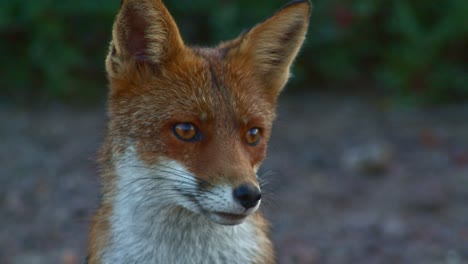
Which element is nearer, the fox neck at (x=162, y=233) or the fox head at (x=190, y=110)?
the fox head at (x=190, y=110)

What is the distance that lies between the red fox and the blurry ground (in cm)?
210

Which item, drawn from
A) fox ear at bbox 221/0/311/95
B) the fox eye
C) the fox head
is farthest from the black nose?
fox ear at bbox 221/0/311/95

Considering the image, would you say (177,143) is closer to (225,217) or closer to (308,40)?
(225,217)

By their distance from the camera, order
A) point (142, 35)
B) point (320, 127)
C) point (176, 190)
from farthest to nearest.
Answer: point (320, 127), point (142, 35), point (176, 190)

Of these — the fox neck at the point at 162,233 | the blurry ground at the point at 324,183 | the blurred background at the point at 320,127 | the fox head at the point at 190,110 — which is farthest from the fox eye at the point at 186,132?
the blurred background at the point at 320,127

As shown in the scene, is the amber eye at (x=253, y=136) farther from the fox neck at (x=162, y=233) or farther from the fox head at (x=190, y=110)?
the fox neck at (x=162, y=233)

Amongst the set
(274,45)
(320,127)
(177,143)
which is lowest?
(320,127)

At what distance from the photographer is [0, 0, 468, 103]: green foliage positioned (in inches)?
371

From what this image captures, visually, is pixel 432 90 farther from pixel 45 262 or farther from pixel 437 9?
pixel 45 262

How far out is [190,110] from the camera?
4.66 meters

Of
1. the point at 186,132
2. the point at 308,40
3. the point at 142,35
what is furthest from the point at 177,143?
the point at 308,40

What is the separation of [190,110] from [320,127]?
217 inches

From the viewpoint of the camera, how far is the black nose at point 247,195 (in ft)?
13.9

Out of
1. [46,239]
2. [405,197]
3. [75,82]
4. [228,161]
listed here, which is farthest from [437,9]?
[228,161]
